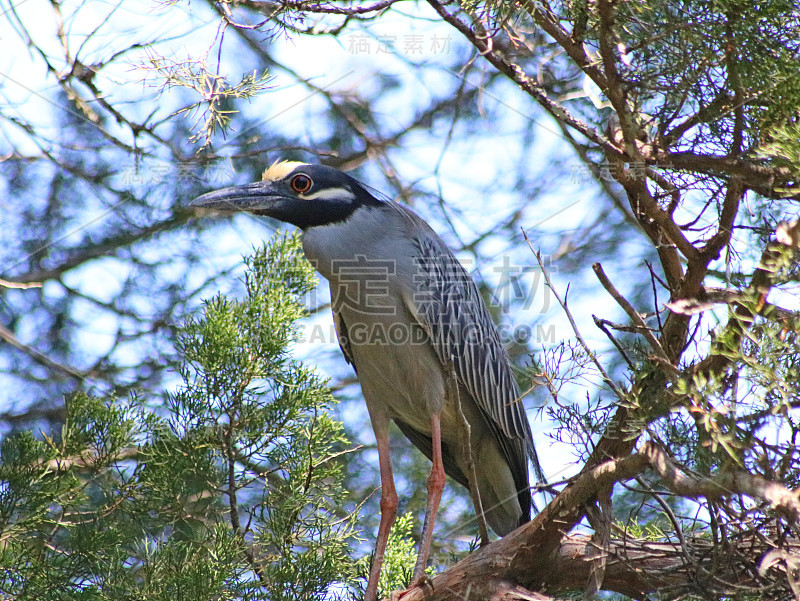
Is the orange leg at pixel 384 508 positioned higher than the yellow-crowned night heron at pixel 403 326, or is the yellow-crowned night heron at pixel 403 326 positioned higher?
the yellow-crowned night heron at pixel 403 326

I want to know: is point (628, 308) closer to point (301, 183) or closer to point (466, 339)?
point (466, 339)

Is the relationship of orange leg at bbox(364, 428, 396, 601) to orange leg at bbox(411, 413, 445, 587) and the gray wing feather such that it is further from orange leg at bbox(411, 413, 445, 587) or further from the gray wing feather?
the gray wing feather

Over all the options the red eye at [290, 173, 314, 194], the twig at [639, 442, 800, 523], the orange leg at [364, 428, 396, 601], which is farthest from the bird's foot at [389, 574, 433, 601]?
the red eye at [290, 173, 314, 194]

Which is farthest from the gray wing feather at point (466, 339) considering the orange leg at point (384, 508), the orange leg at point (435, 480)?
the orange leg at point (384, 508)

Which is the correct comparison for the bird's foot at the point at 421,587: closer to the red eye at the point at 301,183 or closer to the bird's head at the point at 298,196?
the bird's head at the point at 298,196

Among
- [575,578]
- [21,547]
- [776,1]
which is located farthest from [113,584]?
[776,1]

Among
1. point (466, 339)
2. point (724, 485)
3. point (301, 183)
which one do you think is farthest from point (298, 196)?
point (724, 485)

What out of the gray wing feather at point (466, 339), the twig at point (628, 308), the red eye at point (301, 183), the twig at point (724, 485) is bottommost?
the twig at point (724, 485)

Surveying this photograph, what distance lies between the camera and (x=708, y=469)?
2.33m

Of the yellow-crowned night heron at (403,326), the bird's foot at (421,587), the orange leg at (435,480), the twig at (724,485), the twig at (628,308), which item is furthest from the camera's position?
the yellow-crowned night heron at (403,326)

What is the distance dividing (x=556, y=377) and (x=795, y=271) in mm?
902

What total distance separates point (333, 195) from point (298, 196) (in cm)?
19

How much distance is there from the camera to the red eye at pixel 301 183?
13.2 feet

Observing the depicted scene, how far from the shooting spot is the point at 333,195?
407 cm
